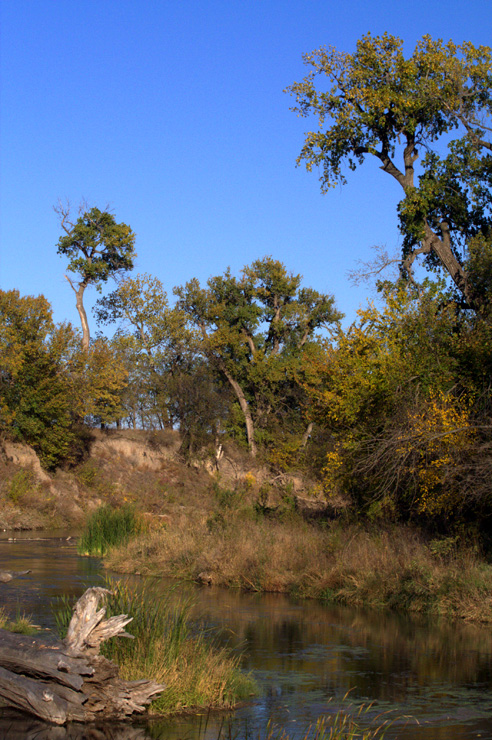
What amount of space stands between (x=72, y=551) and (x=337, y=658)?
1719 centimetres

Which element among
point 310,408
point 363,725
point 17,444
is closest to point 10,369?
point 17,444

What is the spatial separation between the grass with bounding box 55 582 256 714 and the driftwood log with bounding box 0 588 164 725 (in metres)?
0.39

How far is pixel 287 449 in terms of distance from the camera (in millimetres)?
46406

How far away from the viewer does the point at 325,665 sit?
1132cm

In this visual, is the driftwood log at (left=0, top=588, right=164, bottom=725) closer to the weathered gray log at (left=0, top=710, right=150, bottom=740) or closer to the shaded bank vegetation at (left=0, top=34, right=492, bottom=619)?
the weathered gray log at (left=0, top=710, right=150, bottom=740)

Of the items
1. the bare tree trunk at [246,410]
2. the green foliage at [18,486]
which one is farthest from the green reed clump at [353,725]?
the bare tree trunk at [246,410]

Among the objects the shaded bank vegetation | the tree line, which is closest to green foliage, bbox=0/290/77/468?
the tree line

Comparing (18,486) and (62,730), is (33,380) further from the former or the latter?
(62,730)

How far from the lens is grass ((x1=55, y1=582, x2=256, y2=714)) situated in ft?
Result: 28.0

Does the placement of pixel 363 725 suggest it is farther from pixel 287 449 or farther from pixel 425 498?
pixel 287 449

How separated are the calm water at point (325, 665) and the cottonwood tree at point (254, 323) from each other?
109 feet

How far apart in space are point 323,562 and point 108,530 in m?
8.80

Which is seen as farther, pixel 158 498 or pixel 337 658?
pixel 158 498

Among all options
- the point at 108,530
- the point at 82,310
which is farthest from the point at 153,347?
the point at 108,530
